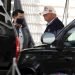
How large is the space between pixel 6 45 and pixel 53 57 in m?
1.66

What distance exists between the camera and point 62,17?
Result: 12852mm

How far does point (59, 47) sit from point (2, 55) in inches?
62.1

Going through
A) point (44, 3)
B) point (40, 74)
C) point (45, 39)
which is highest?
point (44, 3)

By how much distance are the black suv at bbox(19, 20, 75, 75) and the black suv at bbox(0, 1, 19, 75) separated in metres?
1.10

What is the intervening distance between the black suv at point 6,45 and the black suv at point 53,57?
1.10m

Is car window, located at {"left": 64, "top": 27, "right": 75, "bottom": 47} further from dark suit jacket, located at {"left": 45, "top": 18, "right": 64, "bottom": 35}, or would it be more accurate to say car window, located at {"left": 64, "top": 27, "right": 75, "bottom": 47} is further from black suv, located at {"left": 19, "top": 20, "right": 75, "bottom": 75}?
dark suit jacket, located at {"left": 45, "top": 18, "right": 64, "bottom": 35}

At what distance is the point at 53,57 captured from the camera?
5184 millimetres

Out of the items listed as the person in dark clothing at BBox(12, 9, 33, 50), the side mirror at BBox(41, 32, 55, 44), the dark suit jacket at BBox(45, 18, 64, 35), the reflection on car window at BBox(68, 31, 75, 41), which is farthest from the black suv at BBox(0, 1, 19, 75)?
the person in dark clothing at BBox(12, 9, 33, 50)

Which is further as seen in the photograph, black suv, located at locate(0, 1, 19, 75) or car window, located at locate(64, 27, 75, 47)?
black suv, located at locate(0, 1, 19, 75)

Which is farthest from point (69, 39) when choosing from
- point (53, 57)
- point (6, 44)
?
point (6, 44)

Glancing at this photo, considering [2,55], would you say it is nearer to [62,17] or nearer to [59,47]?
[59,47]

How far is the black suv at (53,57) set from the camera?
506cm

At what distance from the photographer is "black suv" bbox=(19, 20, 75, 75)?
506cm

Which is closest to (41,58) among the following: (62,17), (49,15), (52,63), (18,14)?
(52,63)
